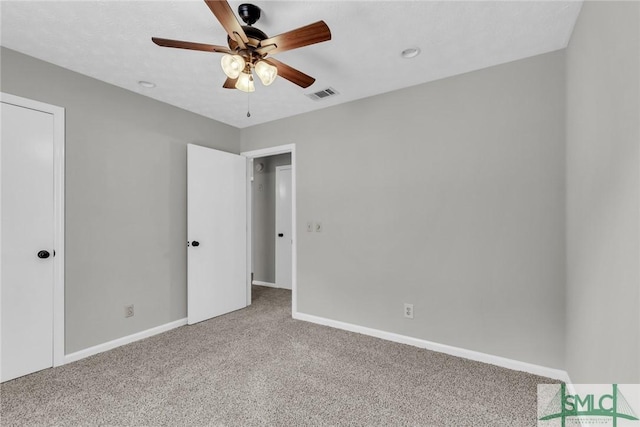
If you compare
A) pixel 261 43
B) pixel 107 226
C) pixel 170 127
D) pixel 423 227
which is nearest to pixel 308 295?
pixel 423 227

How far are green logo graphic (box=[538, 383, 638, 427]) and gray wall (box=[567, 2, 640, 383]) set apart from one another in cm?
8

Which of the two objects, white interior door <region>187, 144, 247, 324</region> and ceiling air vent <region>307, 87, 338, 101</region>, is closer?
ceiling air vent <region>307, 87, 338, 101</region>

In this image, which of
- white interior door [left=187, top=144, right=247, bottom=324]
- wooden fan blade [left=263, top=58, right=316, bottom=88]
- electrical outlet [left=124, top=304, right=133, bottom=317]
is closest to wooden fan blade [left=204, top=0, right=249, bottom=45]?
wooden fan blade [left=263, top=58, right=316, bottom=88]

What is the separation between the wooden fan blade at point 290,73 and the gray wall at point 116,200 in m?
1.96

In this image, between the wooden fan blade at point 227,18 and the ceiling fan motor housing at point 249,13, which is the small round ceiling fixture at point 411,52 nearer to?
the ceiling fan motor housing at point 249,13

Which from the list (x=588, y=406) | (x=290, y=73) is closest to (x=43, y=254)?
(x=290, y=73)

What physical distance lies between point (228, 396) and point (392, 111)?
9.37ft

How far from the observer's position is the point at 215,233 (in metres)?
3.81

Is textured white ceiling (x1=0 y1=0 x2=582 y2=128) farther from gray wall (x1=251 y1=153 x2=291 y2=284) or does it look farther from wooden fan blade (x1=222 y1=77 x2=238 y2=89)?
gray wall (x1=251 y1=153 x2=291 y2=284)

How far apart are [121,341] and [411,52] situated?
3.72 metres

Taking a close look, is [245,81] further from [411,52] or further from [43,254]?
[43,254]

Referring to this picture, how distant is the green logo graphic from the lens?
1.22 meters

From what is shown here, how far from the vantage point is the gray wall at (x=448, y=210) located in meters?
2.35

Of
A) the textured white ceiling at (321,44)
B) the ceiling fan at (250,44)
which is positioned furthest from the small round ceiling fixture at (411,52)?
→ the ceiling fan at (250,44)
